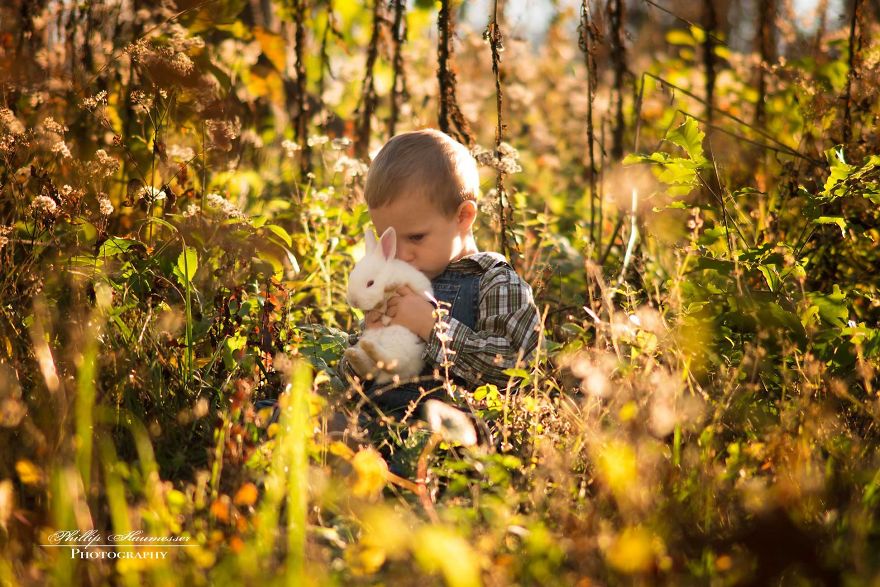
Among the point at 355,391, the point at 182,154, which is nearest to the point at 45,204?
the point at 182,154

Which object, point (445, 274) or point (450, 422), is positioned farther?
point (445, 274)

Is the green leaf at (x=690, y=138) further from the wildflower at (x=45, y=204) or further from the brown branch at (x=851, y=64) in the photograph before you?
the wildflower at (x=45, y=204)

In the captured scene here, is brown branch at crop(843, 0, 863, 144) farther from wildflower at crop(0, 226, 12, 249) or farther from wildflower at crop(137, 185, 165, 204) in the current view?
wildflower at crop(0, 226, 12, 249)

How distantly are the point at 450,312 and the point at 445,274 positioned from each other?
16 centimetres

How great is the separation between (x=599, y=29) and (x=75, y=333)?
214cm

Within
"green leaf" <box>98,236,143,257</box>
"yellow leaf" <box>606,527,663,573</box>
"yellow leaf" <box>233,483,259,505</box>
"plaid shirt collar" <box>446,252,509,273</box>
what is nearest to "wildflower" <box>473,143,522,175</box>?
"plaid shirt collar" <box>446,252,509,273</box>

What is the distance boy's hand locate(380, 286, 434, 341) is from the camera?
2572 millimetres

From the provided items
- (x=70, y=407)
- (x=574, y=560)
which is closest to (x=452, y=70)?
(x=70, y=407)

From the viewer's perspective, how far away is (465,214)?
9.12 feet

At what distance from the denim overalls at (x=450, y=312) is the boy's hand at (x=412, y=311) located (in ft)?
0.27

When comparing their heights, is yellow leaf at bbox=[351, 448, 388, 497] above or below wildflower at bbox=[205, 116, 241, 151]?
below

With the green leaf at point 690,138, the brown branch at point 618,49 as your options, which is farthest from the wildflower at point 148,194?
the brown branch at point 618,49

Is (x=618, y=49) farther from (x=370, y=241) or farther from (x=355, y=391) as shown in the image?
(x=355, y=391)

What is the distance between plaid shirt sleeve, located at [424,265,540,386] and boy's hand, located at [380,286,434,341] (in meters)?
0.04
